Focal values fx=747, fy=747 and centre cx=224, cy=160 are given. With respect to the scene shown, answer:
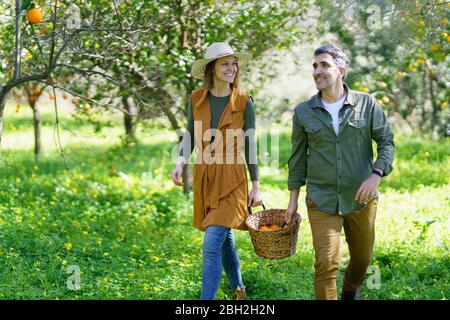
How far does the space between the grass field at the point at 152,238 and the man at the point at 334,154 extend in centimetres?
93

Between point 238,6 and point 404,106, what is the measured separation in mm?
5341

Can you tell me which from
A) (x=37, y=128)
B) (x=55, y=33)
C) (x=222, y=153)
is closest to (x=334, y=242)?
(x=222, y=153)

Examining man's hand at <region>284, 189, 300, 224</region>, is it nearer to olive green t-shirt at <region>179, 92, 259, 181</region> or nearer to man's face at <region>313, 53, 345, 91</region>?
olive green t-shirt at <region>179, 92, 259, 181</region>

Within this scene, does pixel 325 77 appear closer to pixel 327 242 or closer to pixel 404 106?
pixel 327 242

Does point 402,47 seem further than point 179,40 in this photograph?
Yes

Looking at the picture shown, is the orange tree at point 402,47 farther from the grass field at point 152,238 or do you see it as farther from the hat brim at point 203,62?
the hat brim at point 203,62

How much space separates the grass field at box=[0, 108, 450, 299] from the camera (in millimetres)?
5195

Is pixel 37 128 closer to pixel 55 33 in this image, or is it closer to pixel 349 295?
pixel 55 33

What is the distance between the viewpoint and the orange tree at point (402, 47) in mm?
6195

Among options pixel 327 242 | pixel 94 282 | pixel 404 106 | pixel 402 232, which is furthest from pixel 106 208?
pixel 404 106

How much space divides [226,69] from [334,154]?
0.95 m

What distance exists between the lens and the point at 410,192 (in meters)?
7.91

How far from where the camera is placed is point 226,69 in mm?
4824
